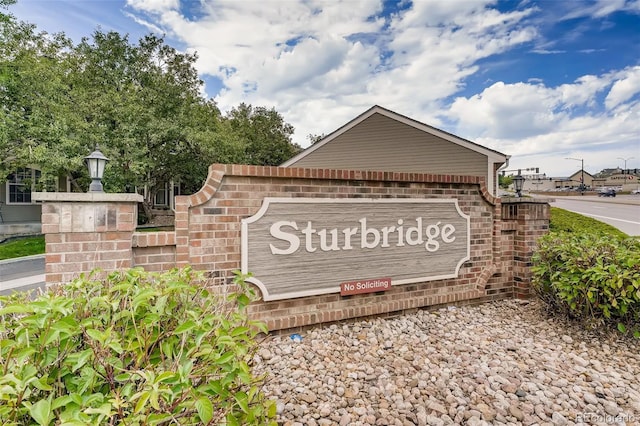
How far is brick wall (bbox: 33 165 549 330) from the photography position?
305cm

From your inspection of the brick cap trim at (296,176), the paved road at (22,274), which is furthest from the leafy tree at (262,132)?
the brick cap trim at (296,176)

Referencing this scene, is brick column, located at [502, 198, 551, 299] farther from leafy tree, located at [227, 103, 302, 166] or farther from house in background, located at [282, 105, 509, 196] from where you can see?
leafy tree, located at [227, 103, 302, 166]

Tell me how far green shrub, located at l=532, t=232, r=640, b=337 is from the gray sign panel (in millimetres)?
945

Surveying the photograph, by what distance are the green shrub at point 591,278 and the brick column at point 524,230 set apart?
1.95 ft

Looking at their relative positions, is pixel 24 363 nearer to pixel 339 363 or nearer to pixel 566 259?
pixel 339 363

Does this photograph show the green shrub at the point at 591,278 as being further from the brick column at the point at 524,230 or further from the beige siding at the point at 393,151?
the beige siding at the point at 393,151

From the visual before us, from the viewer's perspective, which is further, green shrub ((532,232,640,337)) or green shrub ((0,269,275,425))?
green shrub ((532,232,640,337))

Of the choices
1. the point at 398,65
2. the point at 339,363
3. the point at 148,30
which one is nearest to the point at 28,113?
the point at 148,30

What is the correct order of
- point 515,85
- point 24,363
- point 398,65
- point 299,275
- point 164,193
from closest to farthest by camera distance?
1. point 24,363
2. point 299,275
3. point 515,85
4. point 398,65
5. point 164,193

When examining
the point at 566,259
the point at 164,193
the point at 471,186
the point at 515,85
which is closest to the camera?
the point at 566,259

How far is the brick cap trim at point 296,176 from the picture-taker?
10.1 feet

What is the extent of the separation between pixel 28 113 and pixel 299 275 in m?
12.4

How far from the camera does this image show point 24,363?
1017 millimetres

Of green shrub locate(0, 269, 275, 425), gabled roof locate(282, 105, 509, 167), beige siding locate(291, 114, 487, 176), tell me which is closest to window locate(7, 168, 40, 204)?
beige siding locate(291, 114, 487, 176)
